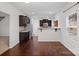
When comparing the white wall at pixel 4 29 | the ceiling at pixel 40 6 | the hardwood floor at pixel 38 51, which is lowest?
the hardwood floor at pixel 38 51

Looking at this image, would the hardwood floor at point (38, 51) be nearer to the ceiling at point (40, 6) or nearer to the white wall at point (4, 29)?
the ceiling at point (40, 6)

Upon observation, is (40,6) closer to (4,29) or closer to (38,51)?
(38,51)

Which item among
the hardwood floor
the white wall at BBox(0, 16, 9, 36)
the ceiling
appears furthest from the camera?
the white wall at BBox(0, 16, 9, 36)

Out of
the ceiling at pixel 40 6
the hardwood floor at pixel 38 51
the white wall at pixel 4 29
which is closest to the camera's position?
the hardwood floor at pixel 38 51

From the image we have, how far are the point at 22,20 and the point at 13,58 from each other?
7.21 meters

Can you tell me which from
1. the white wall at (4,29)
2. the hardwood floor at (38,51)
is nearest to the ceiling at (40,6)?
the white wall at (4,29)

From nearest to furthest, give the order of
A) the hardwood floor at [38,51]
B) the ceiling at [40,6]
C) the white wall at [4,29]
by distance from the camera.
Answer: the hardwood floor at [38,51]
the ceiling at [40,6]
the white wall at [4,29]

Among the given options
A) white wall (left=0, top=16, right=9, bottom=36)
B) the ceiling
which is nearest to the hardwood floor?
the ceiling

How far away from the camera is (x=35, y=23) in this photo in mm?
14430

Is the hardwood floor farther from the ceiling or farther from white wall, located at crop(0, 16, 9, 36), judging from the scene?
white wall, located at crop(0, 16, 9, 36)

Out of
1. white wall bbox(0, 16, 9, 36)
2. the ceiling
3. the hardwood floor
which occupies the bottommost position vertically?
the hardwood floor

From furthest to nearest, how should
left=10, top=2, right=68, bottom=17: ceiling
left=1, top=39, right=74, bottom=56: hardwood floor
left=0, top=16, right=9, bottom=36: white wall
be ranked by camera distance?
left=0, top=16, right=9, bottom=36: white wall
left=10, top=2, right=68, bottom=17: ceiling
left=1, top=39, right=74, bottom=56: hardwood floor

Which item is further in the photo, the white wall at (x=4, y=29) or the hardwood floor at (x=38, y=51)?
the white wall at (x=4, y=29)

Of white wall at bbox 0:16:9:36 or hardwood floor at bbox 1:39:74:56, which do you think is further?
white wall at bbox 0:16:9:36
